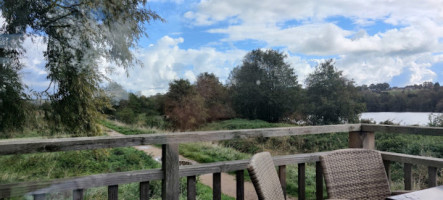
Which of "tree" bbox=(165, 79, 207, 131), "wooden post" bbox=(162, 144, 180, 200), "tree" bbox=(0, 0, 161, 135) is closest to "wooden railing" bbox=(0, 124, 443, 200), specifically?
"wooden post" bbox=(162, 144, 180, 200)

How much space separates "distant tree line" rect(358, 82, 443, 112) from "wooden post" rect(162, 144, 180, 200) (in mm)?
2527

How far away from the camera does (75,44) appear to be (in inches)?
84.7

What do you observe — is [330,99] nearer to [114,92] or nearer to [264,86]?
[264,86]

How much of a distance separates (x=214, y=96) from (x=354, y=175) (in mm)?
1597

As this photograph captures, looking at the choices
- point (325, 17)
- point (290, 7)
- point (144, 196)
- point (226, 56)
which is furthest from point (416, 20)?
point (144, 196)

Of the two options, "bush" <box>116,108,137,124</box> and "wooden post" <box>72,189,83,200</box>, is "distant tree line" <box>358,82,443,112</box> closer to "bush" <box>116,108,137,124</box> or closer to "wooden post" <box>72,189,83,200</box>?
"bush" <box>116,108,137,124</box>

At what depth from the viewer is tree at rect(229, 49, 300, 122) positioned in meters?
2.96

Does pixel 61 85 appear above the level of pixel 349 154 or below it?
above

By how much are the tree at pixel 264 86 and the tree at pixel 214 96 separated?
→ 0.08m

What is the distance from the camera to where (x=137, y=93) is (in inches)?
96.4

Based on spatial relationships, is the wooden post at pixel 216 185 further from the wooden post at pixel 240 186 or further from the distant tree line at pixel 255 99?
the distant tree line at pixel 255 99

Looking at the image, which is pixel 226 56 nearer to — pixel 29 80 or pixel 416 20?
pixel 29 80

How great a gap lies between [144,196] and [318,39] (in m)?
2.85

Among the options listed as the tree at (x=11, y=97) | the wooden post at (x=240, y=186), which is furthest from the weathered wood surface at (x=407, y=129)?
the tree at (x=11, y=97)
